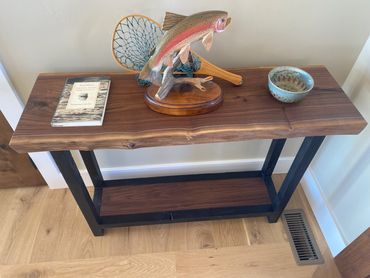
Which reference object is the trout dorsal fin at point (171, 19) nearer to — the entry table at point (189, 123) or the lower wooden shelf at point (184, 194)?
the entry table at point (189, 123)

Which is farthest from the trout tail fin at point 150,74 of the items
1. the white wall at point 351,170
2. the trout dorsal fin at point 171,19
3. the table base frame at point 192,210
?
the white wall at point 351,170

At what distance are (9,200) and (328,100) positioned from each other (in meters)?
1.52

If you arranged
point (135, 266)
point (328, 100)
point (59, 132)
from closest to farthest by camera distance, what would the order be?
point (59, 132) < point (328, 100) < point (135, 266)

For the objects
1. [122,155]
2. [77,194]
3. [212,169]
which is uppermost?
[77,194]

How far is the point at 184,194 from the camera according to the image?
1309 mm

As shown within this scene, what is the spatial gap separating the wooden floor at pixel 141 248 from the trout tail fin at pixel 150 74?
0.79 m

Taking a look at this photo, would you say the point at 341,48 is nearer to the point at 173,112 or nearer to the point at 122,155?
the point at 173,112

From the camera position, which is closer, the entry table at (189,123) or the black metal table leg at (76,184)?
the entry table at (189,123)

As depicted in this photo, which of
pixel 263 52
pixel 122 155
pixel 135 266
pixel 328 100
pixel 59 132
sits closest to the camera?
pixel 59 132

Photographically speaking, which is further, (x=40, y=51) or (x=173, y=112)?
(x=40, y=51)

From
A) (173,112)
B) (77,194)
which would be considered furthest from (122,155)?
(173,112)

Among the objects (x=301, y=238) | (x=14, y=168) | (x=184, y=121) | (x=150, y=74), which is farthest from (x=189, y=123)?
(x=14, y=168)

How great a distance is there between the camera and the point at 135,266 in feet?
3.86

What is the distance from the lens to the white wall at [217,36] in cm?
84
